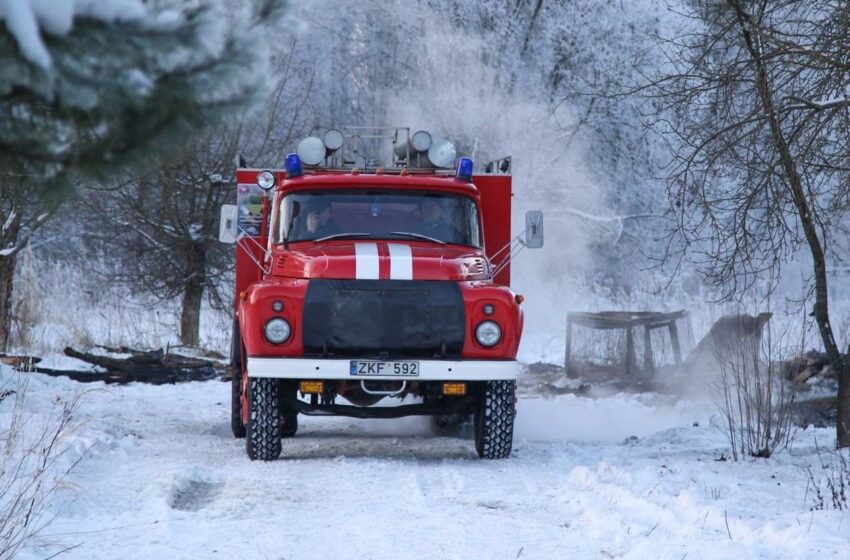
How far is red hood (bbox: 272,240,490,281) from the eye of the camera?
28.7 feet

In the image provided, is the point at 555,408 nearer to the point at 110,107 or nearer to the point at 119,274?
the point at 119,274

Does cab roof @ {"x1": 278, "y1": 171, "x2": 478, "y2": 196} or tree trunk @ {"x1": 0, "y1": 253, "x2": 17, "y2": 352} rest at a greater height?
cab roof @ {"x1": 278, "y1": 171, "x2": 478, "y2": 196}

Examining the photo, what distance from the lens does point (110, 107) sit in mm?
2686

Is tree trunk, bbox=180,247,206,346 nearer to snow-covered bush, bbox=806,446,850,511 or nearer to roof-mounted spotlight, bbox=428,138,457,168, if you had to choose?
roof-mounted spotlight, bbox=428,138,457,168

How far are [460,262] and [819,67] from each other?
122 inches

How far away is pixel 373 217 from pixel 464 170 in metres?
1.05

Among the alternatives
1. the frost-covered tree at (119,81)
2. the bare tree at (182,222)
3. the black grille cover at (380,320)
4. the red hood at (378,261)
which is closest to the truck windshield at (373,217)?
the red hood at (378,261)

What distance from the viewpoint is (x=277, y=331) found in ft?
27.8

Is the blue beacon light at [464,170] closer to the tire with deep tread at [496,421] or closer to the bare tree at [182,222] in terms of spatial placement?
the tire with deep tread at [496,421]

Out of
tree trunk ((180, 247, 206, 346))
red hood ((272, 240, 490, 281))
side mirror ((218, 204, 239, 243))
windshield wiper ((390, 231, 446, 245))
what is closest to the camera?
red hood ((272, 240, 490, 281))

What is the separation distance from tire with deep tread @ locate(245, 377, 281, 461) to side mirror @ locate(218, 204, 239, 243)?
1.81m

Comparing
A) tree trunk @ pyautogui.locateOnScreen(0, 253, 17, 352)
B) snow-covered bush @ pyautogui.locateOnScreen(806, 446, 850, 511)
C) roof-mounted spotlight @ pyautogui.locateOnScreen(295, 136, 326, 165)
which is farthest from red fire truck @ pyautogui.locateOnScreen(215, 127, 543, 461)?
tree trunk @ pyautogui.locateOnScreen(0, 253, 17, 352)

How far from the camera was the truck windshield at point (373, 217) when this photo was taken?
Result: 9.63m

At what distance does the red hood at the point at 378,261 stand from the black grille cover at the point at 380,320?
122mm
